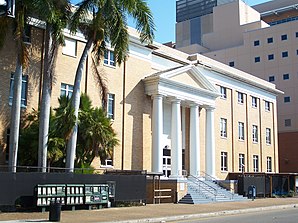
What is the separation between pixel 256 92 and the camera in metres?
53.5

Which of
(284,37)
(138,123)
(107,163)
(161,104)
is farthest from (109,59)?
(284,37)

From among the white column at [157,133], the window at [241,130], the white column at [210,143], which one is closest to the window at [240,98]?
the window at [241,130]

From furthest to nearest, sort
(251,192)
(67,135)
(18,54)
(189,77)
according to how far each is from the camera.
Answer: (189,77) → (251,192) → (67,135) → (18,54)

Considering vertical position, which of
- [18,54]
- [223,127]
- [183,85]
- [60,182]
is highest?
[183,85]

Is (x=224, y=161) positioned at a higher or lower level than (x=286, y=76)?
lower

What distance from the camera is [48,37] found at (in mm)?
25250

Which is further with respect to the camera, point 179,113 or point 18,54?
point 179,113

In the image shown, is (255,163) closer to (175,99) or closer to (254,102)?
(254,102)

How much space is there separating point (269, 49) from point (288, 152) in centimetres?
1762

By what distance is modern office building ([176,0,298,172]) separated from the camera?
70.0 m

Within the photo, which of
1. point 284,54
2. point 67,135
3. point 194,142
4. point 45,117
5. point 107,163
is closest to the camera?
point 45,117

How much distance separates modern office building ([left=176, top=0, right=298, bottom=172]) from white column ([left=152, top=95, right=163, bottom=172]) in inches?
1533

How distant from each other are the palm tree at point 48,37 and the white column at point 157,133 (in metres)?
Result: 12.1

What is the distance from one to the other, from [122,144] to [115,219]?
15.7 meters
